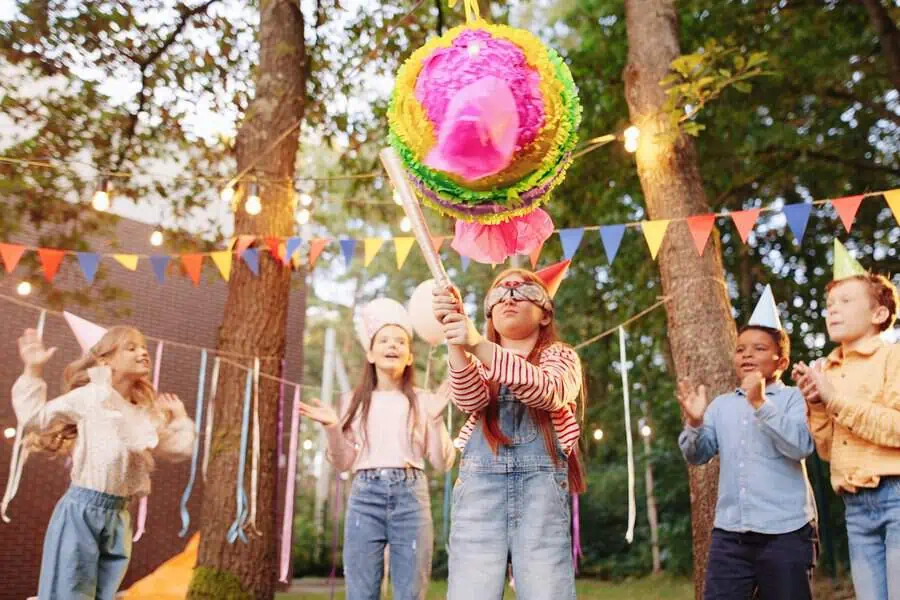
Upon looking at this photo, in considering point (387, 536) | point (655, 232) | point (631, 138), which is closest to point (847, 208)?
point (655, 232)

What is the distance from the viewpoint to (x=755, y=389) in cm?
A: 309

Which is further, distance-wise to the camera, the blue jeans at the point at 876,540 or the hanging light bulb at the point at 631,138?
the hanging light bulb at the point at 631,138

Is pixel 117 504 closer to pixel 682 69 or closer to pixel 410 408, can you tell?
pixel 410 408

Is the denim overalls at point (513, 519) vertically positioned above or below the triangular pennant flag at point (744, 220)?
below

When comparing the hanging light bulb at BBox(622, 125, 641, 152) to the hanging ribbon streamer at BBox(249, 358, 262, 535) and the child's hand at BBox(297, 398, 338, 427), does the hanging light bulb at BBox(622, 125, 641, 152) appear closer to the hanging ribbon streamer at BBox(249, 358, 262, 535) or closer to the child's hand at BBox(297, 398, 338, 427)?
the child's hand at BBox(297, 398, 338, 427)

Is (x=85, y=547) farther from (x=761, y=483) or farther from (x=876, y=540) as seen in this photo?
(x=876, y=540)

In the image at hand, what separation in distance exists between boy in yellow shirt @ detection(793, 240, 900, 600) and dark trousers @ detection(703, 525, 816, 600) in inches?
7.9

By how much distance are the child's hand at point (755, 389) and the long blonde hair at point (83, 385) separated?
2.48m

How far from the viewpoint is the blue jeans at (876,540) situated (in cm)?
263

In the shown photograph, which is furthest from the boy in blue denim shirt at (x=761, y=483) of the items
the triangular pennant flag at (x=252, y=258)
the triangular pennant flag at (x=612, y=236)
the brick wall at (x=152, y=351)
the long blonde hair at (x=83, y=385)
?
the brick wall at (x=152, y=351)

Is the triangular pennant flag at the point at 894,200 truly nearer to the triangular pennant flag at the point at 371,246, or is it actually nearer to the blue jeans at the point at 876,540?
the blue jeans at the point at 876,540

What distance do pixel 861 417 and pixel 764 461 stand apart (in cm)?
53

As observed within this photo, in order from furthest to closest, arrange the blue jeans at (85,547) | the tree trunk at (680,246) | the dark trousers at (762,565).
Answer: the tree trunk at (680,246)
the blue jeans at (85,547)
the dark trousers at (762,565)

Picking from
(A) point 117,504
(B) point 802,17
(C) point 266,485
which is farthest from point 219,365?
(B) point 802,17
